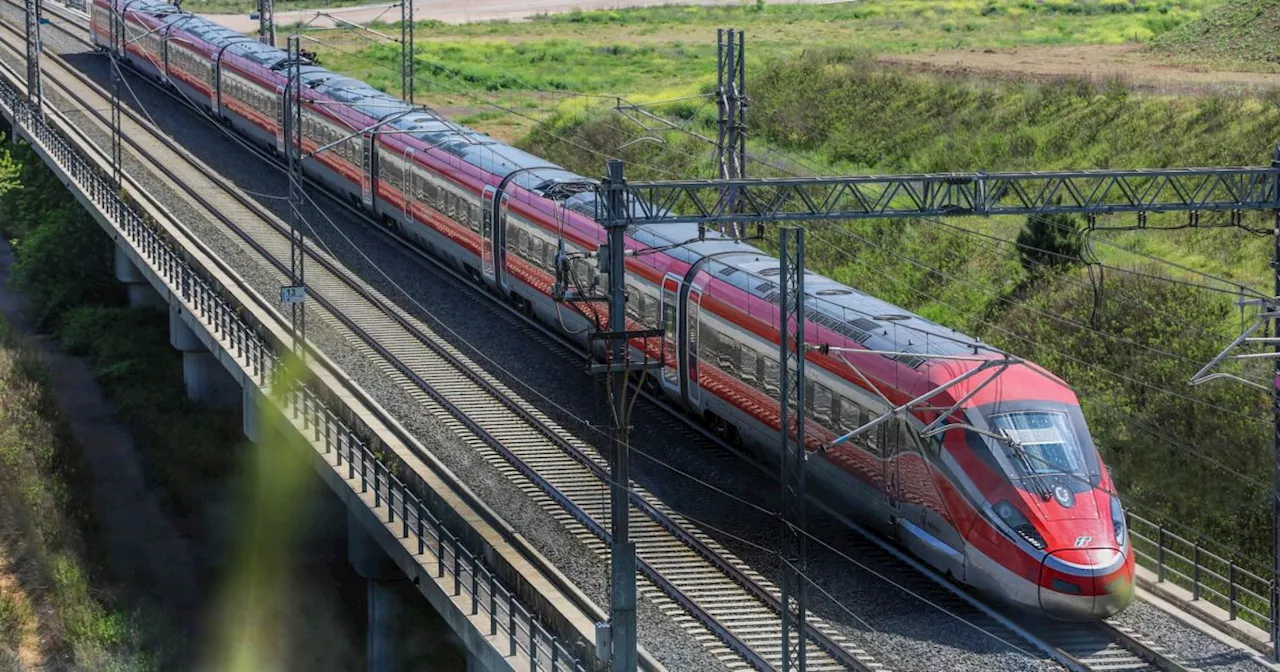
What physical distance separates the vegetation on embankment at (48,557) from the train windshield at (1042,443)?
1917 centimetres

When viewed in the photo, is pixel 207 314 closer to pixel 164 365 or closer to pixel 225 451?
pixel 225 451

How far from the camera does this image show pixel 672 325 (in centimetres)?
3356

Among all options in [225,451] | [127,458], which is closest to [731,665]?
[225,451]

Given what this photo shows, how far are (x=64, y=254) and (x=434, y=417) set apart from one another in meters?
28.0

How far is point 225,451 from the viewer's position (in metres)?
45.2

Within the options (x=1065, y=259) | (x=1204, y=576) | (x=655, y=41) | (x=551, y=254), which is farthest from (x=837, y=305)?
(x=655, y=41)

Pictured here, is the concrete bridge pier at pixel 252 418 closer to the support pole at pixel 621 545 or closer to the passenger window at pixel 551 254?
the passenger window at pixel 551 254

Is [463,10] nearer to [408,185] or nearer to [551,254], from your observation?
[408,185]

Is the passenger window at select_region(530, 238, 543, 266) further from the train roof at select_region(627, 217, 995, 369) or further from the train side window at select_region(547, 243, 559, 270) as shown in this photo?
the train roof at select_region(627, 217, 995, 369)

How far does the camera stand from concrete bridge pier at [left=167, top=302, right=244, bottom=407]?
4684 centimetres

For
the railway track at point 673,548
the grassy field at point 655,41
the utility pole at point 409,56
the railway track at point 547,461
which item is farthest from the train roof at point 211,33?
the railway track at point 673,548

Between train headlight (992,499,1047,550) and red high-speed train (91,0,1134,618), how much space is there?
3cm

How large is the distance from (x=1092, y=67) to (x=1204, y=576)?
3792 centimetres

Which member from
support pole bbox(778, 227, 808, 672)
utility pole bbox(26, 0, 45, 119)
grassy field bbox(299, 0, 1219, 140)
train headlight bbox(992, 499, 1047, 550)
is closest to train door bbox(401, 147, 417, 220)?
utility pole bbox(26, 0, 45, 119)
